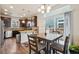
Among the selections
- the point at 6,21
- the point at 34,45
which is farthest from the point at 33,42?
the point at 6,21

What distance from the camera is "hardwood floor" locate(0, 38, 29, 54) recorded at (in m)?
2.04

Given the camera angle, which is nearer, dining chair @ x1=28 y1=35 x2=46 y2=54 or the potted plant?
the potted plant

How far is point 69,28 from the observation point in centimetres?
202

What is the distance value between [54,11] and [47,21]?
0.21 m

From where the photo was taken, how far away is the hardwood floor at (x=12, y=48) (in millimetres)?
2037

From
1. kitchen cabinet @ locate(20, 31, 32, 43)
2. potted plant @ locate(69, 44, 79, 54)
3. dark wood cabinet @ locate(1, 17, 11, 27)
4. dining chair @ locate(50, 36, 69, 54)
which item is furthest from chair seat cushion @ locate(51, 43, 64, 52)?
dark wood cabinet @ locate(1, 17, 11, 27)

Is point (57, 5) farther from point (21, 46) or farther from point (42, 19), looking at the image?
point (21, 46)

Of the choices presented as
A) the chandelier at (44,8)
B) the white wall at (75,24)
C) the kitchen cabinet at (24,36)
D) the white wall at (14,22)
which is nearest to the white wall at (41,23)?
the chandelier at (44,8)

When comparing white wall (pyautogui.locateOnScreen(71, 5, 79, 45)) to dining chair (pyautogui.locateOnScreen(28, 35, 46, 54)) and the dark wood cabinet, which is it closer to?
dining chair (pyautogui.locateOnScreen(28, 35, 46, 54))

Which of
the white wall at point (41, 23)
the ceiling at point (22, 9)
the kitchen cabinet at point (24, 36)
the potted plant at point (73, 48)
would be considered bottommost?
the potted plant at point (73, 48)

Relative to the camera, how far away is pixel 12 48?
2057 millimetres

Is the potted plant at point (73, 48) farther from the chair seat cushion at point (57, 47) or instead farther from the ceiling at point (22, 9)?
the ceiling at point (22, 9)
